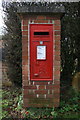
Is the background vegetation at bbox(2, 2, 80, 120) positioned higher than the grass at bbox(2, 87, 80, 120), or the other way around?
the background vegetation at bbox(2, 2, 80, 120)

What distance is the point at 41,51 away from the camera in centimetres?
330

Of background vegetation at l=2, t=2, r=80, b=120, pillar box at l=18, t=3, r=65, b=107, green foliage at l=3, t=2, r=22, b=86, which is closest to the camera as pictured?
pillar box at l=18, t=3, r=65, b=107

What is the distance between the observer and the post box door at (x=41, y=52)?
328cm

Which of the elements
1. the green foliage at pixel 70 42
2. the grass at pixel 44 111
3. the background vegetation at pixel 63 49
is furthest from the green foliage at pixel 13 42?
the green foliage at pixel 70 42

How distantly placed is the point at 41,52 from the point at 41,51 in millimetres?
22

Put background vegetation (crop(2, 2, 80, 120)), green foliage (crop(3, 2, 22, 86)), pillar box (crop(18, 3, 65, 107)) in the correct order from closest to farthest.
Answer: pillar box (crop(18, 3, 65, 107)) < background vegetation (crop(2, 2, 80, 120)) < green foliage (crop(3, 2, 22, 86))

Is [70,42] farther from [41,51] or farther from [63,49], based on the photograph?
[41,51]

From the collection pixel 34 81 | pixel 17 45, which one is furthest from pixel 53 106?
pixel 17 45

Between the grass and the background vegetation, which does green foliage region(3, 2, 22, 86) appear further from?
the grass

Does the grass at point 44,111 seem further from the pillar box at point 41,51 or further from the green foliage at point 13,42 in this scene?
the green foliage at point 13,42

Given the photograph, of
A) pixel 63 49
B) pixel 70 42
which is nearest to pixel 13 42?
pixel 63 49

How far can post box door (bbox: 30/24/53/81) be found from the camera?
3275mm

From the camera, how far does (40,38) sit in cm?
326

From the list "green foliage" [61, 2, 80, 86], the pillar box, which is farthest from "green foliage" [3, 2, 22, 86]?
the pillar box
